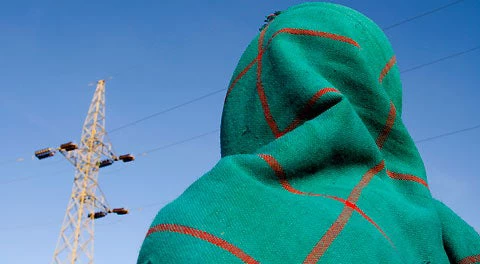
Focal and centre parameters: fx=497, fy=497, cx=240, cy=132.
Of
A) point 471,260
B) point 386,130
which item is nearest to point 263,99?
point 386,130

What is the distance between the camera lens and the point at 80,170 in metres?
13.5

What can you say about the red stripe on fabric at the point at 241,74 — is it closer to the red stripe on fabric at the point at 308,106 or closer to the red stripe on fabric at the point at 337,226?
the red stripe on fabric at the point at 308,106

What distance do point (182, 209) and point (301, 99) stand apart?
0.32 meters

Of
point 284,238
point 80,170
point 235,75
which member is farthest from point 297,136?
point 80,170

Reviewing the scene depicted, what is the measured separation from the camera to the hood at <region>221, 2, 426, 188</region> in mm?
760

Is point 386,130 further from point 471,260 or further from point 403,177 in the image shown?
point 471,260

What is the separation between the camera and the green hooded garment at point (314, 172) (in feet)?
1.81

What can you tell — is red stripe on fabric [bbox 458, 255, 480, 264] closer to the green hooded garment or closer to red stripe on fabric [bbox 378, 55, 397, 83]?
the green hooded garment

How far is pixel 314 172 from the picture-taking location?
28.1 inches

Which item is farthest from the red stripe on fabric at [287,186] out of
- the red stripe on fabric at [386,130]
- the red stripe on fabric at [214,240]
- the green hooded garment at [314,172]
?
the red stripe on fabric at [386,130]

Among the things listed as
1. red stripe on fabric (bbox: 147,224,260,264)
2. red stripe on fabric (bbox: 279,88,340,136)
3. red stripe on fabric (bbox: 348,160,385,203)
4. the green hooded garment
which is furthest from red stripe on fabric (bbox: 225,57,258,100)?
red stripe on fabric (bbox: 147,224,260,264)

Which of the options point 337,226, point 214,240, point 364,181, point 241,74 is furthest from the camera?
point 241,74

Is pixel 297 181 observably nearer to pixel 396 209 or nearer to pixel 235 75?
pixel 396 209

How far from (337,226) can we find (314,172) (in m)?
0.11
